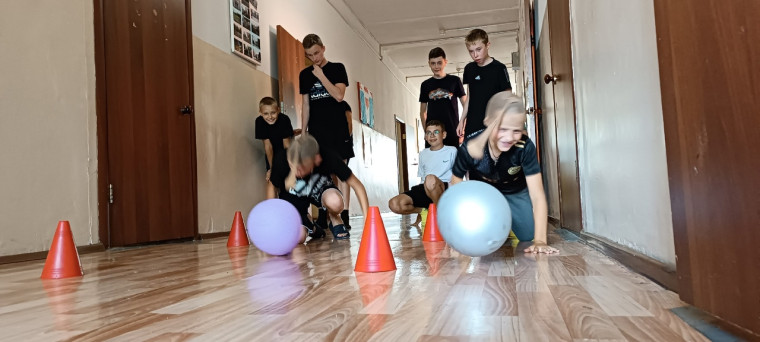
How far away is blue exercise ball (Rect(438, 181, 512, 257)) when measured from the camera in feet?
6.50

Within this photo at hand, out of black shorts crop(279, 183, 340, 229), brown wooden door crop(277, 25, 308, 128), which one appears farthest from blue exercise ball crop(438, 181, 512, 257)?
brown wooden door crop(277, 25, 308, 128)

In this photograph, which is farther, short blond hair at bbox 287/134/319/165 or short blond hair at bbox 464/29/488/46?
short blond hair at bbox 464/29/488/46

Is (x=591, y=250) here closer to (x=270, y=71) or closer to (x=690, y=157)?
(x=690, y=157)

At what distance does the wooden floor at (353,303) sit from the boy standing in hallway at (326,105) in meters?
2.16


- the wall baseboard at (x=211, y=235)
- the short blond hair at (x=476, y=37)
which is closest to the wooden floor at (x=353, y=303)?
the short blond hair at (x=476, y=37)

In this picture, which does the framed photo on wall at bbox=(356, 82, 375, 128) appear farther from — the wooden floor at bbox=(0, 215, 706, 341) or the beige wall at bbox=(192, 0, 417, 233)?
the wooden floor at bbox=(0, 215, 706, 341)

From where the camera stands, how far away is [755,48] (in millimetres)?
743

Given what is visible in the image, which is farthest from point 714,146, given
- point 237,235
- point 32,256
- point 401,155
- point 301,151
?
point 401,155

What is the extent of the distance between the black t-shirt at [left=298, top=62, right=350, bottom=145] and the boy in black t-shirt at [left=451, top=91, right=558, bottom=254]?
1.79 m

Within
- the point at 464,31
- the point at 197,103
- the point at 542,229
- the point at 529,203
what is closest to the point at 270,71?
the point at 197,103

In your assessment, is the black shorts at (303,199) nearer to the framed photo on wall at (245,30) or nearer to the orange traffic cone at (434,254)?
the orange traffic cone at (434,254)

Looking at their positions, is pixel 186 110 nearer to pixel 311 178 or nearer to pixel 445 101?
pixel 311 178

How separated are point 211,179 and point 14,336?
3453 mm

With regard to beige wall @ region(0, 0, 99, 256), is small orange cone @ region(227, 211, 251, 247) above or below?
below
